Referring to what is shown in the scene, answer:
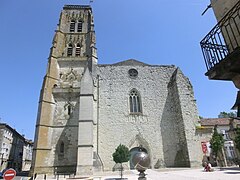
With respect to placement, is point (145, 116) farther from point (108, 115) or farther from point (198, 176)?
point (198, 176)

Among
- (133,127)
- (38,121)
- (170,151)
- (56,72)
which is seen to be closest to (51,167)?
(38,121)

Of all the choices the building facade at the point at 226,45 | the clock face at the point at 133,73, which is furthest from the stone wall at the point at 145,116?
the building facade at the point at 226,45

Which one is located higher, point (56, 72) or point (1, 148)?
point (56, 72)

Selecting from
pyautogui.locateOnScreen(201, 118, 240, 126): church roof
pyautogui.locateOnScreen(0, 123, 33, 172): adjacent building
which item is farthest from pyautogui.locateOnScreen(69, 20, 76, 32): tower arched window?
pyautogui.locateOnScreen(201, 118, 240, 126): church roof

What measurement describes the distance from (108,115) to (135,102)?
3.64 metres

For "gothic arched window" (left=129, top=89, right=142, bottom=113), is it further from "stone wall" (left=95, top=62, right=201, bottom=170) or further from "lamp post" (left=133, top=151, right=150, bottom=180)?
"lamp post" (left=133, top=151, right=150, bottom=180)

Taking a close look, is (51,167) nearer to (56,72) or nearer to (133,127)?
(133,127)

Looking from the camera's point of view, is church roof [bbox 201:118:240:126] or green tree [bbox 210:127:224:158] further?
church roof [bbox 201:118:240:126]

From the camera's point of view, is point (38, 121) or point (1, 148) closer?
point (38, 121)

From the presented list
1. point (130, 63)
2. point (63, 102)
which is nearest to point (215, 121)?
point (130, 63)

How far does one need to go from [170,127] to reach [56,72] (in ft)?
49.6

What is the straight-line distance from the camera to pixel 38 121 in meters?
17.7

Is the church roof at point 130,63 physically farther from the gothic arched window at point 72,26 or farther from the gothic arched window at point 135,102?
the gothic arched window at point 72,26

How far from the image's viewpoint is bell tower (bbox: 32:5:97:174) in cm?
1689
